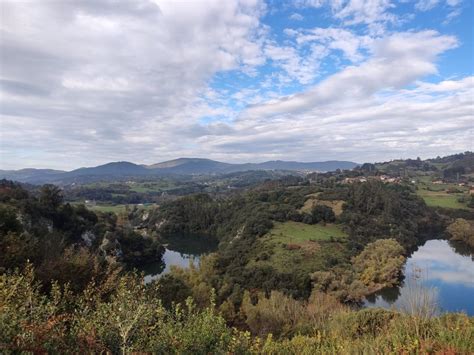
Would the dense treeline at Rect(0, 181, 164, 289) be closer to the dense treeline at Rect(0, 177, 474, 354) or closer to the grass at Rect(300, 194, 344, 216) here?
the dense treeline at Rect(0, 177, 474, 354)

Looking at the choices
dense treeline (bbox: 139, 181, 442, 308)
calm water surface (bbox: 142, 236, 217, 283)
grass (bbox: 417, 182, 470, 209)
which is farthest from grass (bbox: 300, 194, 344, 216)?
grass (bbox: 417, 182, 470, 209)

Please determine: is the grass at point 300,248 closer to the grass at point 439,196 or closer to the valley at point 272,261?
the valley at point 272,261

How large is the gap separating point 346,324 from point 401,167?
195152 mm

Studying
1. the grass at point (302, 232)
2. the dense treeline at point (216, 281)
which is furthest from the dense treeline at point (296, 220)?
the grass at point (302, 232)

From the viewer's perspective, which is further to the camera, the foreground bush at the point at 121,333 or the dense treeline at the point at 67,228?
the dense treeline at the point at 67,228

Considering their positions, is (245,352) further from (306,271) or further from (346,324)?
(306,271)

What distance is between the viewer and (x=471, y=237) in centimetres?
7469

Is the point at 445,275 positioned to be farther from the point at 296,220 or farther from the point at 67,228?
the point at 67,228

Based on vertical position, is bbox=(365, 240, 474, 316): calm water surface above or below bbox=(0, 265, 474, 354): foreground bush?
below

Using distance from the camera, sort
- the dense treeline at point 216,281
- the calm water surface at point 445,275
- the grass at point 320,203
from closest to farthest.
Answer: the dense treeline at point 216,281
the calm water surface at point 445,275
the grass at point 320,203

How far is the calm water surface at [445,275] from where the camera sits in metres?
42.5

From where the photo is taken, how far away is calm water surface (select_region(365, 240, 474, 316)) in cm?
4253

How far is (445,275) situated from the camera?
5469cm

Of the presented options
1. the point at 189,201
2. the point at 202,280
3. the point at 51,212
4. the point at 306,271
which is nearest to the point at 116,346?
the point at 202,280
